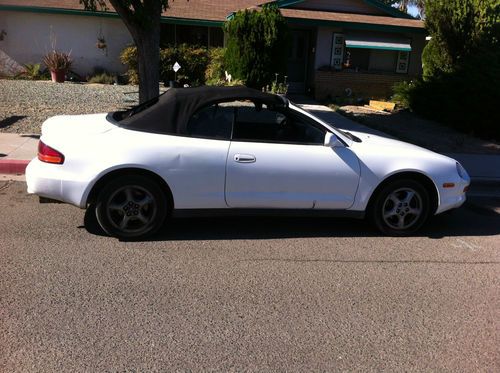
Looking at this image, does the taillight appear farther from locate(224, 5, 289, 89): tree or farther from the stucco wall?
the stucco wall

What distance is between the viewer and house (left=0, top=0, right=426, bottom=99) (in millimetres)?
17750

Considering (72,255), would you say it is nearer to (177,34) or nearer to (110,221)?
(110,221)

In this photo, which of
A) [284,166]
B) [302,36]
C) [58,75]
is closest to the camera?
[284,166]

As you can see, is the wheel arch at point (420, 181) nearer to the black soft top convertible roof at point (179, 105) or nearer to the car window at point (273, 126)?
the car window at point (273, 126)

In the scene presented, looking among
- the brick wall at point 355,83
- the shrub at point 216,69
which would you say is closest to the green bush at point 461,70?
the brick wall at point 355,83

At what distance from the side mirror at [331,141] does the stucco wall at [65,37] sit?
17105 millimetres

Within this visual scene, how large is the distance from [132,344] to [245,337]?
732 millimetres

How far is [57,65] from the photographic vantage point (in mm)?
18719

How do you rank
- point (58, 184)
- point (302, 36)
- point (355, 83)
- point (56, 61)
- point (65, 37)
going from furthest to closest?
point (65, 37)
point (302, 36)
point (56, 61)
point (355, 83)
point (58, 184)

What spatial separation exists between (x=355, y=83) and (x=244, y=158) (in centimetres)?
1416

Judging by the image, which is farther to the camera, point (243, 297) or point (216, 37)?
point (216, 37)

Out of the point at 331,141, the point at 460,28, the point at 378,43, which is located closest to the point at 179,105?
the point at 331,141

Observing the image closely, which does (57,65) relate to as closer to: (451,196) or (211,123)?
(211,123)

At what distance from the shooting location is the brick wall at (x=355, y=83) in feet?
58.2
